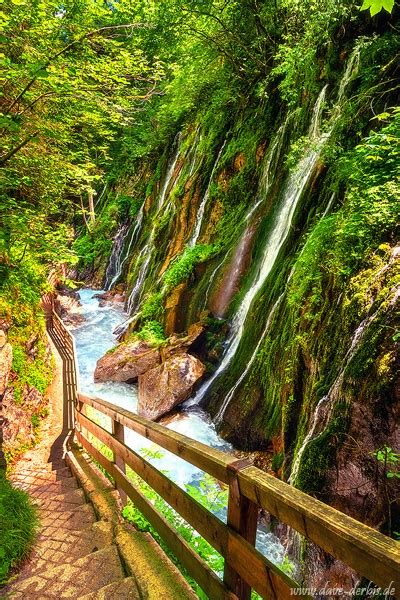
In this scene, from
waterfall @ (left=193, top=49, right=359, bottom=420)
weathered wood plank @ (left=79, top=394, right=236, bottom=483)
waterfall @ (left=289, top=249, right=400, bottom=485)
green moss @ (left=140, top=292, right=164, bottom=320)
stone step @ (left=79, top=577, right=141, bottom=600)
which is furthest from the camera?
green moss @ (left=140, top=292, right=164, bottom=320)

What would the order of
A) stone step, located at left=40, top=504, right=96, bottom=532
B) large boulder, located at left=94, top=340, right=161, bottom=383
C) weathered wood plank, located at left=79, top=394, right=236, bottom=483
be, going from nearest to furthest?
1. weathered wood plank, located at left=79, top=394, right=236, bottom=483
2. stone step, located at left=40, top=504, right=96, bottom=532
3. large boulder, located at left=94, top=340, right=161, bottom=383

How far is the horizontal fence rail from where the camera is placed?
1003mm

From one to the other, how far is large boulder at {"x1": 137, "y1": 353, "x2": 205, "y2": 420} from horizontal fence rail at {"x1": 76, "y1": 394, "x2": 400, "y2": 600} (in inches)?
239

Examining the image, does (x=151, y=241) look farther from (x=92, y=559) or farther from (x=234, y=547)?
(x=234, y=547)

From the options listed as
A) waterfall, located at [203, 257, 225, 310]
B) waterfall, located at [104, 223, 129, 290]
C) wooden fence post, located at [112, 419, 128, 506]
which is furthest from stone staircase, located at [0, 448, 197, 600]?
waterfall, located at [104, 223, 129, 290]

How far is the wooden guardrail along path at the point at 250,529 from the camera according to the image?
1008 millimetres

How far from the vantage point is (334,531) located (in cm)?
108

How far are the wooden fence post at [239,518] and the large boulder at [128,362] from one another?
862 centimetres

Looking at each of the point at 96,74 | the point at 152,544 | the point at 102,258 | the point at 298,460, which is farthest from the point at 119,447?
the point at 102,258

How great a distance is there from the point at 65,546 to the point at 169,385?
19.0 ft

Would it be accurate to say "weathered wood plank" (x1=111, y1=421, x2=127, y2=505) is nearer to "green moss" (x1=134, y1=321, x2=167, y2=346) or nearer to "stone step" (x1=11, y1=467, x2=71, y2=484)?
"stone step" (x1=11, y1=467, x2=71, y2=484)

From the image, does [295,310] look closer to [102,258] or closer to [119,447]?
[119,447]

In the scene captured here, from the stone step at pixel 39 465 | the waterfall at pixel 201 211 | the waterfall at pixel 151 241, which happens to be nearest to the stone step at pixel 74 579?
the stone step at pixel 39 465

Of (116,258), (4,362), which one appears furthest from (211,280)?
(116,258)
